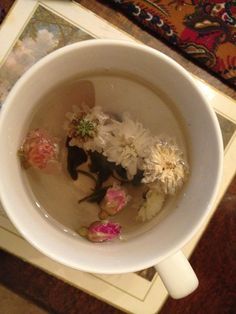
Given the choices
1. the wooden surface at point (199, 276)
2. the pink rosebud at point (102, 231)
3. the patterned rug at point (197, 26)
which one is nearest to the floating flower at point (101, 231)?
the pink rosebud at point (102, 231)

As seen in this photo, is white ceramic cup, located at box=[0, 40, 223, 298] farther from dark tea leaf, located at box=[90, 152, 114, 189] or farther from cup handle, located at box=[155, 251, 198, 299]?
dark tea leaf, located at box=[90, 152, 114, 189]

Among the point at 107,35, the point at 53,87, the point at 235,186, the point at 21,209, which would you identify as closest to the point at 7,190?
the point at 21,209

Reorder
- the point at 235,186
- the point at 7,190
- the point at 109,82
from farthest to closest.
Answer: the point at 235,186, the point at 109,82, the point at 7,190

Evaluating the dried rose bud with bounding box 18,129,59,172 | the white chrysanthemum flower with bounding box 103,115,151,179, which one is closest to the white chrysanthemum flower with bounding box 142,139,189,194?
the white chrysanthemum flower with bounding box 103,115,151,179

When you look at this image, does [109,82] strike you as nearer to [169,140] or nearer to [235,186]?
[169,140]

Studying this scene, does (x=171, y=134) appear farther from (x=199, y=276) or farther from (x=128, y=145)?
(x=199, y=276)

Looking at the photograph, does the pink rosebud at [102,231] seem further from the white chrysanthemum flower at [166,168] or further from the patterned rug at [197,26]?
the patterned rug at [197,26]
